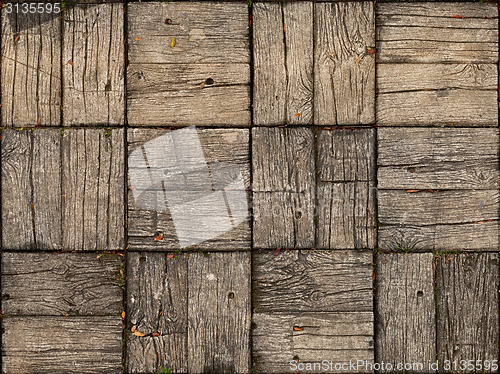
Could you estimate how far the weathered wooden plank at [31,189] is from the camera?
338 centimetres

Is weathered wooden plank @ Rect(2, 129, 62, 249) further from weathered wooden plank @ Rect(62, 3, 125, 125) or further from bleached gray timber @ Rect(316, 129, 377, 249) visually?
bleached gray timber @ Rect(316, 129, 377, 249)

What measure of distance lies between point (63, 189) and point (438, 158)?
2669 millimetres

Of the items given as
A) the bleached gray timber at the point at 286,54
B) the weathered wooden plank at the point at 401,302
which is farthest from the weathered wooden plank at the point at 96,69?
the weathered wooden plank at the point at 401,302

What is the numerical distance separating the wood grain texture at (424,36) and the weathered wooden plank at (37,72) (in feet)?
7.57

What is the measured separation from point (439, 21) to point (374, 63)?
55 cm

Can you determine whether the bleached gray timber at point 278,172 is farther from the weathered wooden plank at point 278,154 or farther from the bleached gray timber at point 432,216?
the bleached gray timber at point 432,216

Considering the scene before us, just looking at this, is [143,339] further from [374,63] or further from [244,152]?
[374,63]

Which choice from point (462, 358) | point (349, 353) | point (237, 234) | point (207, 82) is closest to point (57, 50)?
point (207, 82)

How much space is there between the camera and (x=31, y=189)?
3.39 meters

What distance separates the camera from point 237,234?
11.1 ft

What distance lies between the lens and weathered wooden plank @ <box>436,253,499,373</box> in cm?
339

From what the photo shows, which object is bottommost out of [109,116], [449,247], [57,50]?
[449,247]

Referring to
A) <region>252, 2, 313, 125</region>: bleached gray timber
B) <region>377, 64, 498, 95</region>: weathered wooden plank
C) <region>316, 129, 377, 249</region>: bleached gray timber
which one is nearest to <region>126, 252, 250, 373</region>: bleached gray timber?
<region>316, 129, 377, 249</region>: bleached gray timber

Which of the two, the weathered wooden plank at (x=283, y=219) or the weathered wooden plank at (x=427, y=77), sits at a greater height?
the weathered wooden plank at (x=427, y=77)
